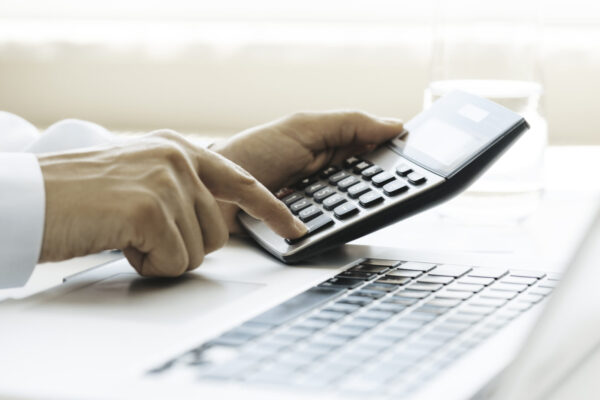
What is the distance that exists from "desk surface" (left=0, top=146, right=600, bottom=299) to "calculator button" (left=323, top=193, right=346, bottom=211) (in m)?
0.04

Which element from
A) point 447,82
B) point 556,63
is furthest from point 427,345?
point 556,63

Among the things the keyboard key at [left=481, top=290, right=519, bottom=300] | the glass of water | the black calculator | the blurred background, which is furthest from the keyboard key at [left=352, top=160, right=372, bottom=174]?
the blurred background

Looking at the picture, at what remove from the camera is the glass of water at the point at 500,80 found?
786mm

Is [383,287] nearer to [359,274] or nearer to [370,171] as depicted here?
[359,274]

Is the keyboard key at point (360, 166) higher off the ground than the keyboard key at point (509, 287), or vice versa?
the keyboard key at point (360, 166)

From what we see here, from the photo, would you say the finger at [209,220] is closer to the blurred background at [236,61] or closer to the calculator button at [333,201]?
the calculator button at [333,201]

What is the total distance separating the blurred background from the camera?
126 cm

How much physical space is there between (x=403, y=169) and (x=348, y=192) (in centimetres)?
5

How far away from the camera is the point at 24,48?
4.73ft

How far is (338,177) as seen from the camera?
0.71 metres

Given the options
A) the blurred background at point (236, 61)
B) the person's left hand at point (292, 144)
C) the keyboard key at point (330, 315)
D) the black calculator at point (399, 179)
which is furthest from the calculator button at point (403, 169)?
the blurred background at point (236, 61)

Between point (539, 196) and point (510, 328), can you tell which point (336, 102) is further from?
point (510, 328)

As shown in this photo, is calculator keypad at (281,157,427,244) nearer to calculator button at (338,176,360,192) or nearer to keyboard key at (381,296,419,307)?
calculator button at (338,176,360,192)

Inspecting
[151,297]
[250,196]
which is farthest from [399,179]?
[151,297]
